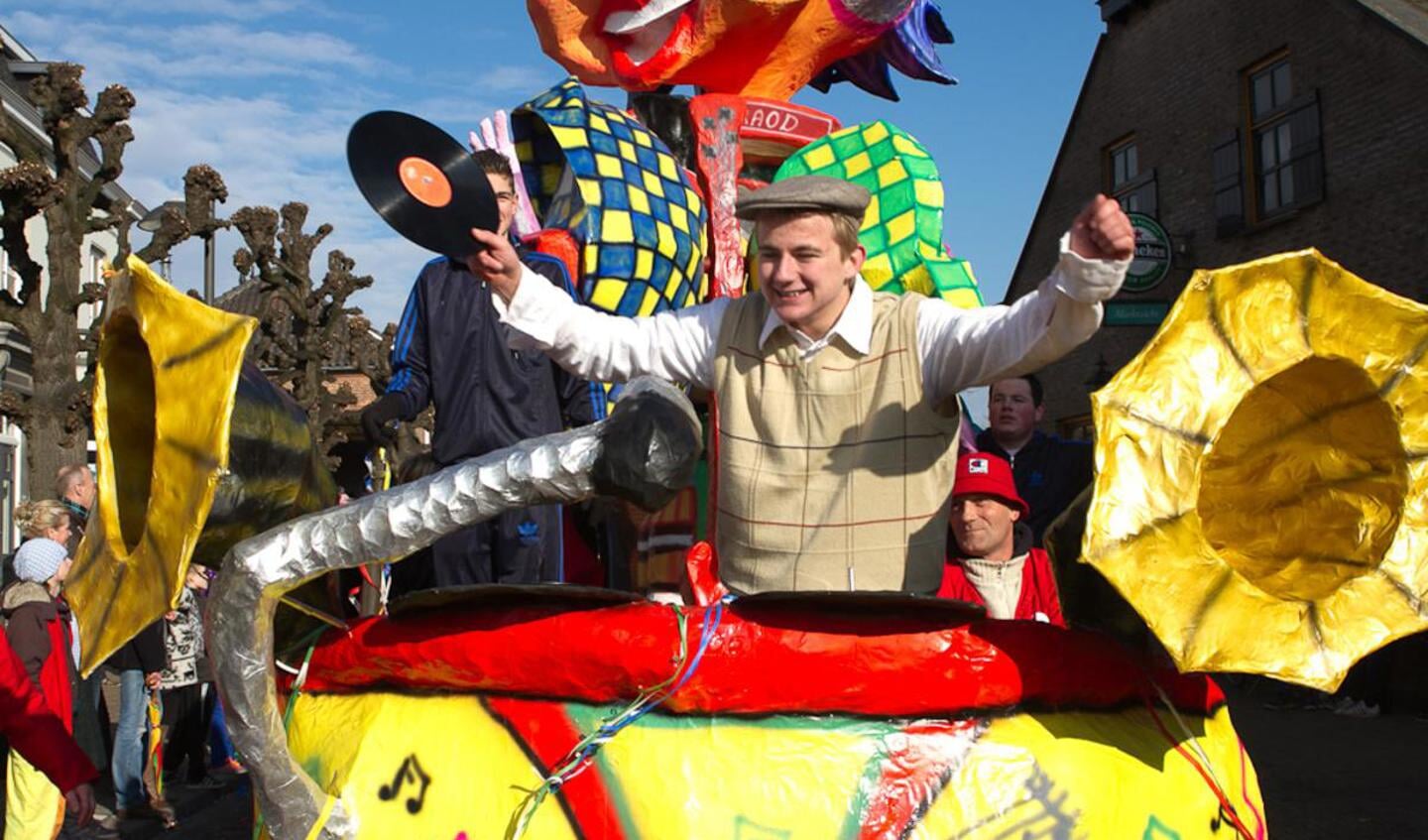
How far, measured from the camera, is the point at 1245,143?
1380 cm

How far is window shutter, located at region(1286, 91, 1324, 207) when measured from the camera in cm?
1259

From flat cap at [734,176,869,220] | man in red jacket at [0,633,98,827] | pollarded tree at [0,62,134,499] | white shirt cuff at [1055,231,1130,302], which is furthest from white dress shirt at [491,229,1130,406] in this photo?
pollarded tree at [0,62,134,499]

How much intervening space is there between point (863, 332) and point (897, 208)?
2052 millimetres

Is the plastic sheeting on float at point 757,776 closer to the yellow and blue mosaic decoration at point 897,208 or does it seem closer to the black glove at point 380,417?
the black glove at point 380,417

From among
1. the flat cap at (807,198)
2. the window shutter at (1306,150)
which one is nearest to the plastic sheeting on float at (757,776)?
the flat cap at (807,198)

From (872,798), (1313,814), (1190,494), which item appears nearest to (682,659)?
(872,798)

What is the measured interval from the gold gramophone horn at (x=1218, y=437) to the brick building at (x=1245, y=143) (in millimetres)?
9822

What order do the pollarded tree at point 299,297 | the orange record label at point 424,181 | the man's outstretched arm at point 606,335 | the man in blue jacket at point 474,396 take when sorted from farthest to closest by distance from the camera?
1. the pollarded tree at point 299,297
2. the man in blue jacket at point 474,396
3. the man's outstretched arm at point 606,335
4. the orange record label at point 424,181

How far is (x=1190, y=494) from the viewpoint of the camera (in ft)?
5.47

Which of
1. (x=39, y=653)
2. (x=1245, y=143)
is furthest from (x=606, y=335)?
(x=1245, y=143)

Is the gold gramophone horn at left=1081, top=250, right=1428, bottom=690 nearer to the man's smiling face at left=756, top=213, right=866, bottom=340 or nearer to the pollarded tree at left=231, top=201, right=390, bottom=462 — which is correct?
the man's smiling face at left=756, top=213, right=866, bottom=340

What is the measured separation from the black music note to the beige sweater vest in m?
0.68

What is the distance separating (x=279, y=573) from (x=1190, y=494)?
1100 mm

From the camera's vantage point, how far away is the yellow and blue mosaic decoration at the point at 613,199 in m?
3.76
